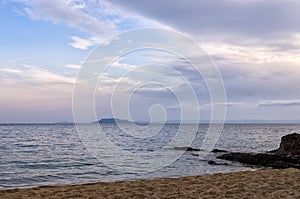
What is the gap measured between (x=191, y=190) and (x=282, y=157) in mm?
19934

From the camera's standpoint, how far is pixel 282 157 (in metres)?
28.0

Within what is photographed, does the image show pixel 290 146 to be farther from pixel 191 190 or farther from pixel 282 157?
pixel 191 190

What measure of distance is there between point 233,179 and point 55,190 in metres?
6.15

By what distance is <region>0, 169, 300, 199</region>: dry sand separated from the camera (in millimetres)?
9719

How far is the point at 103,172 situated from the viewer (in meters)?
20.5

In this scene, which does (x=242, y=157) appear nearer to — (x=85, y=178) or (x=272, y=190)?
(x=85, y=178)

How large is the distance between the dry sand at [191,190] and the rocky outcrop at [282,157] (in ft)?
44.0

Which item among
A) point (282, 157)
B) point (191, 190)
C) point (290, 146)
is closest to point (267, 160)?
point (282, 157)

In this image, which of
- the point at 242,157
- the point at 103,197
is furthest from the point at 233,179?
the point at 242,157

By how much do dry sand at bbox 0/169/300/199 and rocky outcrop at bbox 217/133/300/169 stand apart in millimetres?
13405

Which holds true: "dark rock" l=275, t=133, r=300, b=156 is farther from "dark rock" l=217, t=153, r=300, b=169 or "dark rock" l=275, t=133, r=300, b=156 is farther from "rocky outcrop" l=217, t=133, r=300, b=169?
"dark rock" l=217, t=153, r=300, b=169

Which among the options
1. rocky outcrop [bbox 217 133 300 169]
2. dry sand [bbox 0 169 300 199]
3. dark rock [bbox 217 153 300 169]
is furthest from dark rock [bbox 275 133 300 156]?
dry sand [bbox 0 169 300 199]

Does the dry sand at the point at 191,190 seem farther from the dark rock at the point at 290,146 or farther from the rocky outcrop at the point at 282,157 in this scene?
the dark rock at the point at 290,146

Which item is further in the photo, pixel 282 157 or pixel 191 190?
pixel 282 157
